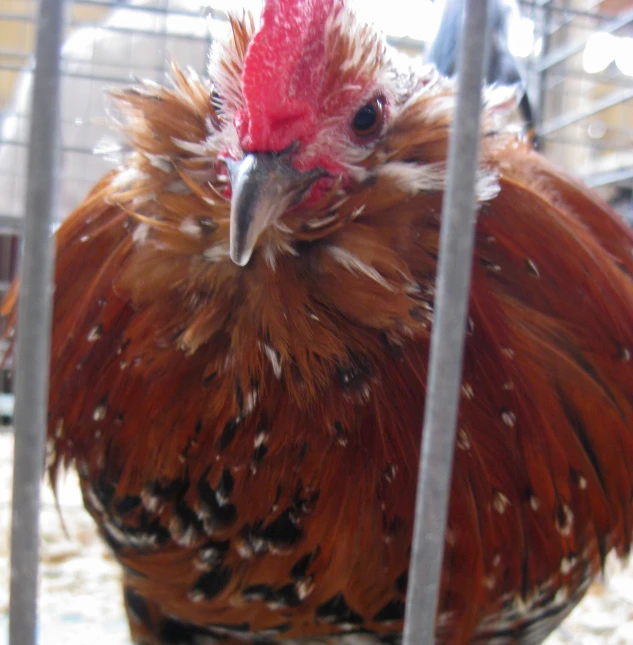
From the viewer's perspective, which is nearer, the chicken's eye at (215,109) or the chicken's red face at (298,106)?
the chicken's red face at (298,106)

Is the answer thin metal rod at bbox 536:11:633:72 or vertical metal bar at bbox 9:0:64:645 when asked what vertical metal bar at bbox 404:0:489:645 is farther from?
thin metal rod at bbox 536:11:633:72

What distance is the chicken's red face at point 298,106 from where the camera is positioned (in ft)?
2.11

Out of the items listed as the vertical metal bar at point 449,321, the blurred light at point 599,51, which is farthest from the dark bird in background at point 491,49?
the vertical metal bar at point 449,321

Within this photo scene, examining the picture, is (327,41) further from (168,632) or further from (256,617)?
(168,632)

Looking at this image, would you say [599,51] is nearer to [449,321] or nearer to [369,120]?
[369,120]

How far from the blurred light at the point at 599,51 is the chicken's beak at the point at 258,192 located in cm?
211

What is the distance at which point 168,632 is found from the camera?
1.01 metres

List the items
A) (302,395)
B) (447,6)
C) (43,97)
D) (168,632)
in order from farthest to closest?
(447,6), (168,632), (302,395), (43,97)

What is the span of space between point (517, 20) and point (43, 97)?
6.82 ft

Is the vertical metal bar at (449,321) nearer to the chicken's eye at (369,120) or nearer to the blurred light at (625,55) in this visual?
the chicken's eye at (369,120)

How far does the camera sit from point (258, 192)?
2.00ft

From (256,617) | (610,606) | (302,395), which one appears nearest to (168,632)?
(256,617)

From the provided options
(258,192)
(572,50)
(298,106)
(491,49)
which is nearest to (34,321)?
(258,192)

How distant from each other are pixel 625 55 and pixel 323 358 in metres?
2.80
